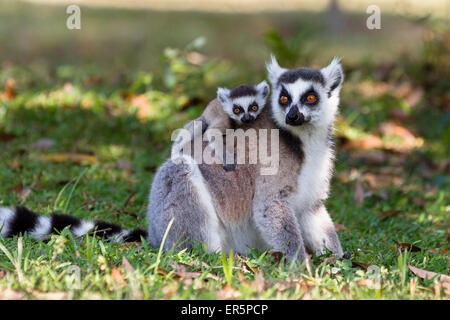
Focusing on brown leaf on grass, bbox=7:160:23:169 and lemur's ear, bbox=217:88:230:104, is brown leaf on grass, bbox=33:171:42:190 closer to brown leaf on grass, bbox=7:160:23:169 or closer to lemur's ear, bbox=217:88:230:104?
brown leaf on grass, bbox=7:160:23:169

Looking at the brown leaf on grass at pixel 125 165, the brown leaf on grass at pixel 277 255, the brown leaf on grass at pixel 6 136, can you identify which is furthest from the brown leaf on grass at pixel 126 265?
the brown leaf on grass at pixel 6 136

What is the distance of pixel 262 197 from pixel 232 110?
77 centimetres

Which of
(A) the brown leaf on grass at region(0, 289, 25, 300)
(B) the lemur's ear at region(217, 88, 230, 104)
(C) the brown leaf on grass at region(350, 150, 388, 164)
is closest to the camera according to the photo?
(A) the brown leaf on grass at region(0, 289, 25, 300)

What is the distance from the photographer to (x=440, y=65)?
31.3 ft

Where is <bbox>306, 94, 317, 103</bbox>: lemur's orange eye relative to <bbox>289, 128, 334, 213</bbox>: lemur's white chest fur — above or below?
above

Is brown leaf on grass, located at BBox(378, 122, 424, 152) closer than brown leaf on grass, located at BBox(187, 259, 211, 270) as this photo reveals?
No

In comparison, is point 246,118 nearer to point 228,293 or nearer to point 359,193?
point 228,293

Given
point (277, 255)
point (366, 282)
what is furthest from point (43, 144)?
point (366, 282)

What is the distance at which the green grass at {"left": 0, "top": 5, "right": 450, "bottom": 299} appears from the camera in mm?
3217

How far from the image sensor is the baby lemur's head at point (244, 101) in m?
4.33

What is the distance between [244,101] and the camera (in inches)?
173

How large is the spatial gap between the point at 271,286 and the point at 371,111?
5695mm

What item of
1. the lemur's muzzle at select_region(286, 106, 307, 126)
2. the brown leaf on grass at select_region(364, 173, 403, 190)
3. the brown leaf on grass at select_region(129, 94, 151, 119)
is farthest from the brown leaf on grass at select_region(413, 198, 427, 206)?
the brown leaf on grass at select_region(129, 94, 151, 119)
